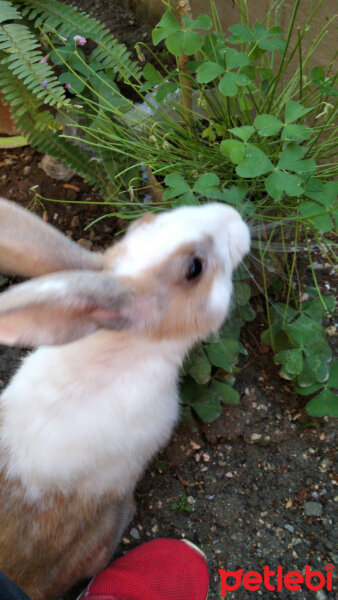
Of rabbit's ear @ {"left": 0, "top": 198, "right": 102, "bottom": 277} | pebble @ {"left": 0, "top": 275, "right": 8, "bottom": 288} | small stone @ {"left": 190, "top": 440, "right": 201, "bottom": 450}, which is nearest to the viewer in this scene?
rabbit's ear @ {"left": 0, "top": 198, "right": 102, "bottom": 277}

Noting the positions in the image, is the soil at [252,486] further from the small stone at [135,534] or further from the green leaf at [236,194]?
the green leaf at [236,194]

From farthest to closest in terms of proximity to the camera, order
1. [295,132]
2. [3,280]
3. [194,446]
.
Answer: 1. [3,280]
2. [194,446]
3. [295,132]

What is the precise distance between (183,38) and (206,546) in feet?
6.83

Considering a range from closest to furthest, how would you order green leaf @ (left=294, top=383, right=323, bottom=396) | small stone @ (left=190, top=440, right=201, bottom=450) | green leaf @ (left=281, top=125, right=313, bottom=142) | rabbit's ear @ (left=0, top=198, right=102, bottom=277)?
rabbit's ear @ (left=0, top=198, right=102, bottom=277) → green leaf @ (left=281, top=125, right=313, bottom=142) → green leaf @ (left=294, top=383, right=323, bottom=396) → small stone @ (left=190, top=440, right=201, bottom=450)

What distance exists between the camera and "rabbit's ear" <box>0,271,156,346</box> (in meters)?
1.29

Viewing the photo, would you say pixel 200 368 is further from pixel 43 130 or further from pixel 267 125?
pixel 43 130

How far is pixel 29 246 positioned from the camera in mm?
1594

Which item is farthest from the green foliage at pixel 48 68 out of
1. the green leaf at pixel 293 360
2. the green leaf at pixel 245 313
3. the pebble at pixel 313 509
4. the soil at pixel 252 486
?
the pebble at pixel 313 509

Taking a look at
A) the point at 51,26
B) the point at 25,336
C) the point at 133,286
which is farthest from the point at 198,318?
the point at 51,26

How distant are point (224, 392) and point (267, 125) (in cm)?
117

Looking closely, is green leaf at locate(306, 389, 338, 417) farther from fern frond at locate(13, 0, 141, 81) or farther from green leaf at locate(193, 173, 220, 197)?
fern frond at locate(13, 0, 141, 81)

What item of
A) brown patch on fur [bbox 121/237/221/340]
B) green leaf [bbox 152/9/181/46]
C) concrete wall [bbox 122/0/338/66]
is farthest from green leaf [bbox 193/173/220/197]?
concrete wall [bbox 122/0/338/66]

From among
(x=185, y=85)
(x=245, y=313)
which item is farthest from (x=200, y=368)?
(x=185, y=85)

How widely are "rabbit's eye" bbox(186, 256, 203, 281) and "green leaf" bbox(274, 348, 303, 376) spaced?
Answer: 775 millimetres
